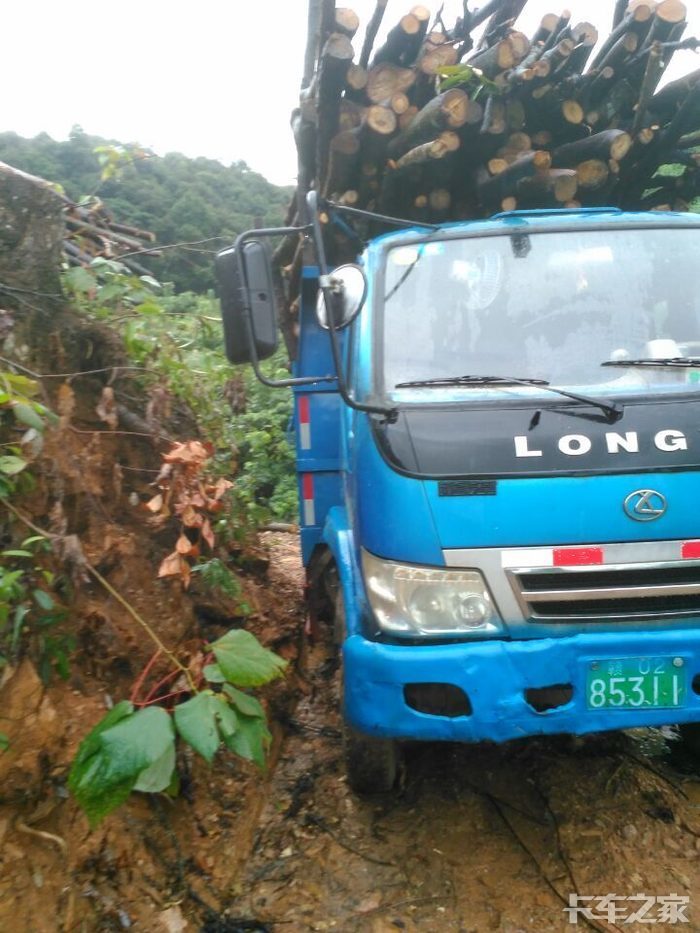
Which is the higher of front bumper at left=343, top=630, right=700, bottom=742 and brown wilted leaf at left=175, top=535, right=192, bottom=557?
brown wilted leaf at left=175, top=535, right=192, bottom=557

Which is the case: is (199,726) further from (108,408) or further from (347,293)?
(108,408)

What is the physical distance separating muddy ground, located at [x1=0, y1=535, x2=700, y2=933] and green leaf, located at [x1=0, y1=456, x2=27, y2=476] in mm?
784

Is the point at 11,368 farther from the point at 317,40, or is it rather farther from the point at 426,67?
the point at 426,67

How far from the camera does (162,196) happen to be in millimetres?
14617

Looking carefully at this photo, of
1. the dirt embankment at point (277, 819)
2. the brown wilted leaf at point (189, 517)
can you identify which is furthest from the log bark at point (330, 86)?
the brown wilted leaf at point (189, 517)

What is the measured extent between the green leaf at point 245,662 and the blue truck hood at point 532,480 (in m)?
0.49

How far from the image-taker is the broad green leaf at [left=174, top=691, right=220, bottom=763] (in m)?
1.99

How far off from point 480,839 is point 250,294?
208 cm

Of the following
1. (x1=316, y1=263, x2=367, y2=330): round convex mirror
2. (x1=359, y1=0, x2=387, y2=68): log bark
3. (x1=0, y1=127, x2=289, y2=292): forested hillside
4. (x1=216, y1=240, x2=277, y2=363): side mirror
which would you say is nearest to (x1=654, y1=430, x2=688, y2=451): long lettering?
(x1=316, y1=263, x2=367, y2=330): round convex mirror

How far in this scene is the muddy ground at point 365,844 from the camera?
7.77 ft

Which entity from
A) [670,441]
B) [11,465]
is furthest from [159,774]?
[670,441]

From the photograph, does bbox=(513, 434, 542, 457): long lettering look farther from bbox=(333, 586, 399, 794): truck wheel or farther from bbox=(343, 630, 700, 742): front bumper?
bbox=(333, 586, 399, 794): truck wheel

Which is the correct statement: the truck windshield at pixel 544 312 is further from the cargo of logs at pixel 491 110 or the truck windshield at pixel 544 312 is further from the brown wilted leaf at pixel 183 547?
the brown wilted leaf at pixel 183 547

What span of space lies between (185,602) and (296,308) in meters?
2.04
